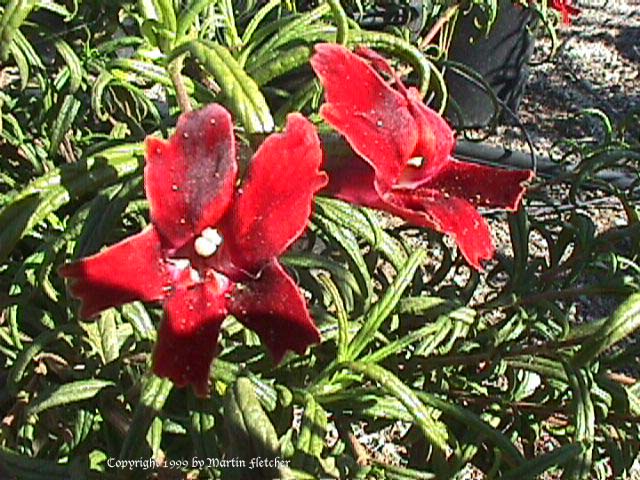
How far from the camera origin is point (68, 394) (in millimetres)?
1025

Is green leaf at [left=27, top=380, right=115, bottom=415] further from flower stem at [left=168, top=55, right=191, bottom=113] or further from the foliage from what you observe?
flower stem at [left=168, top=55, right=191, bottom=113]

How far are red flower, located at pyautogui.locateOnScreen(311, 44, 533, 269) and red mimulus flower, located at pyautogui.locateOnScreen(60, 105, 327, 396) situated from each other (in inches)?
2.5

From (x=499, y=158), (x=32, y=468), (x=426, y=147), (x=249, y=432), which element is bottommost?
(x=499, y=158)

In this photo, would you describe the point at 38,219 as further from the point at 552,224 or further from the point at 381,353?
the point at 552,224

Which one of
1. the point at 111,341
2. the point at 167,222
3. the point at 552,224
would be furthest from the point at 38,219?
the point at 552,224

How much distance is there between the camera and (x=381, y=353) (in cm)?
104

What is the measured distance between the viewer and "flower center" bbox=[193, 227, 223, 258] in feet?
2.30

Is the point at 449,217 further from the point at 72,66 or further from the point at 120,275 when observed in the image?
the point at 72,66

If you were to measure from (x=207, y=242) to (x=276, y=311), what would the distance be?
0.07m

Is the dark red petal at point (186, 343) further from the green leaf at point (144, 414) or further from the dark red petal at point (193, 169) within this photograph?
the green leaf at point (144, 414)

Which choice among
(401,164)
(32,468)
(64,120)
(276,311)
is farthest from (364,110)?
(32,468)

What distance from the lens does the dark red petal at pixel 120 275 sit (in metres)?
0.67

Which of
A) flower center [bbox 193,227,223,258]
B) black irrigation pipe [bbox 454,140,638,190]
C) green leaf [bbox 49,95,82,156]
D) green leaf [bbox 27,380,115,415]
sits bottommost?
black irrigation pipe [bbox 454,140,638,190]

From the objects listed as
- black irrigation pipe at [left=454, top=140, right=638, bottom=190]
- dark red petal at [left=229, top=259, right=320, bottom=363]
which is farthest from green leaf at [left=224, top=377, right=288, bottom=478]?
black irrigation pipe at [left=454, top=140, right=638, bottom=190]
